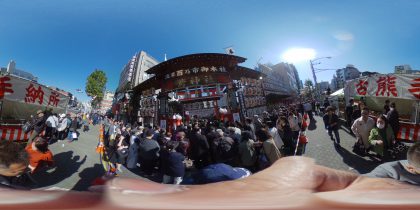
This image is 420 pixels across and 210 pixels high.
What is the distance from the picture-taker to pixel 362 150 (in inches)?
33.2

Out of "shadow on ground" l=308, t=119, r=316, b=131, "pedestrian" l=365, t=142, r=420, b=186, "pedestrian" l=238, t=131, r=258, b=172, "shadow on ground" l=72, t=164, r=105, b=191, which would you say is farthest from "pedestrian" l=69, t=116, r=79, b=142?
"pedestrian" l=365, t=142, r=420, b=186

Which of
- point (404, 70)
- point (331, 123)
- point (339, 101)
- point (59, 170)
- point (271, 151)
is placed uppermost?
point (404, 70)

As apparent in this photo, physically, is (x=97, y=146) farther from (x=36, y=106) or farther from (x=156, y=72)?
(x=156, y=72)

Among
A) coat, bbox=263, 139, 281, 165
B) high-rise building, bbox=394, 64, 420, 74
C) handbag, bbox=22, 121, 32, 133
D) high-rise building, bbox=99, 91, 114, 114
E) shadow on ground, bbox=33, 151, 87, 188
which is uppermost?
high-rise building, bbox=394, 64, 420, 74

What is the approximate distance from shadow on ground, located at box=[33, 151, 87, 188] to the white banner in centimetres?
23

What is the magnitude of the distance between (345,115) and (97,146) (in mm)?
1091

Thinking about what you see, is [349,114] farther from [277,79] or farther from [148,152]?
[148,152]

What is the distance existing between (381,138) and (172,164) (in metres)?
0.85

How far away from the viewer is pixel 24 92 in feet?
2.54

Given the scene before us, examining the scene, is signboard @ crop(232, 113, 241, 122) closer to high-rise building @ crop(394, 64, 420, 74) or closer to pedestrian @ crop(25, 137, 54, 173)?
high-rise building @ crop(394, 64, 420, 74)

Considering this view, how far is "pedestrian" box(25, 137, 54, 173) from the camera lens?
0.70m

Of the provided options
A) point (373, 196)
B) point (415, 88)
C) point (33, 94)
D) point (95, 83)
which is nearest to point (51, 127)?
point (33, 94)

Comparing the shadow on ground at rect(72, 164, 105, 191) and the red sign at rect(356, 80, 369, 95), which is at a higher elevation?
the red sign at rect(356, 80, 369, 95)

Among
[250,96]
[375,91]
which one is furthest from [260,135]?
[375,91]
